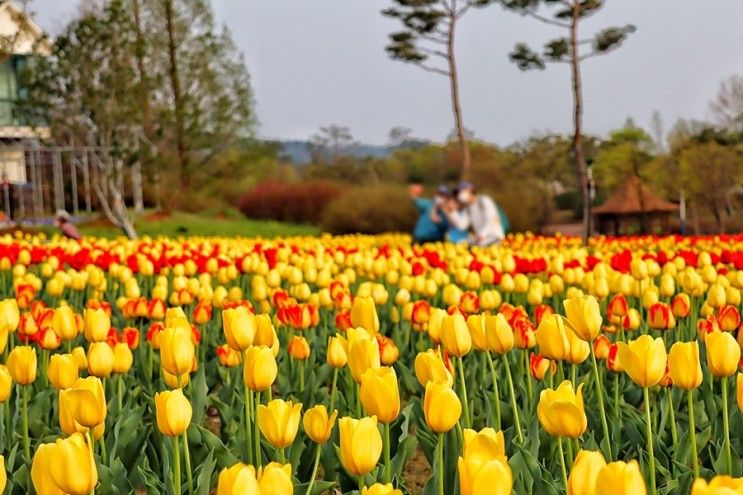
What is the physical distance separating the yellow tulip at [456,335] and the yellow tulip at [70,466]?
1.24 meters

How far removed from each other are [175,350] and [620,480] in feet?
4.85

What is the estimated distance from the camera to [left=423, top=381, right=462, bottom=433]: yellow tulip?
2020 millimetres

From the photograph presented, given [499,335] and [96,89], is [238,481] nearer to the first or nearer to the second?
[499,335]

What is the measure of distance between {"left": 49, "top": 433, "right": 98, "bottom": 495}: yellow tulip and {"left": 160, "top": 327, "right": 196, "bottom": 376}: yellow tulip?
2.77 feet

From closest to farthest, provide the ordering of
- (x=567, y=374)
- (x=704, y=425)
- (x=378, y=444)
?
(x=378, y=444) < (x=704, y=425) < (x=567, y=374)

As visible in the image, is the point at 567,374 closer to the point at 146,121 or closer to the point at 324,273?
the point at 324,273

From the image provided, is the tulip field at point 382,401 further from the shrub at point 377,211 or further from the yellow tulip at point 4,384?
the shrub at point 377,211

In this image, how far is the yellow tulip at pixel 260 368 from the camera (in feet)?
7.83

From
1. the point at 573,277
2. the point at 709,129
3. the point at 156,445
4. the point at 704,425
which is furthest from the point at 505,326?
the point at 709,129

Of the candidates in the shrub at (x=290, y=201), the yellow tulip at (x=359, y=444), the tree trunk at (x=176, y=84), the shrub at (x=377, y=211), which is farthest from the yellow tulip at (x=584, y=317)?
the shrub at (x=290, y=201)

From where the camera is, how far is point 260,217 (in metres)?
39.0

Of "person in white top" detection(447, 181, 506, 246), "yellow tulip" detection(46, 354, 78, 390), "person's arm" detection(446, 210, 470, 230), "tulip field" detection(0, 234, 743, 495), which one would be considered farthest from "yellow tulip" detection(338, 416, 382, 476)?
"person's arm" detection(446, 210, 470, 230)

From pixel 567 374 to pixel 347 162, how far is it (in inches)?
1959

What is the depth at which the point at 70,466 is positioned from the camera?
5.49ft
